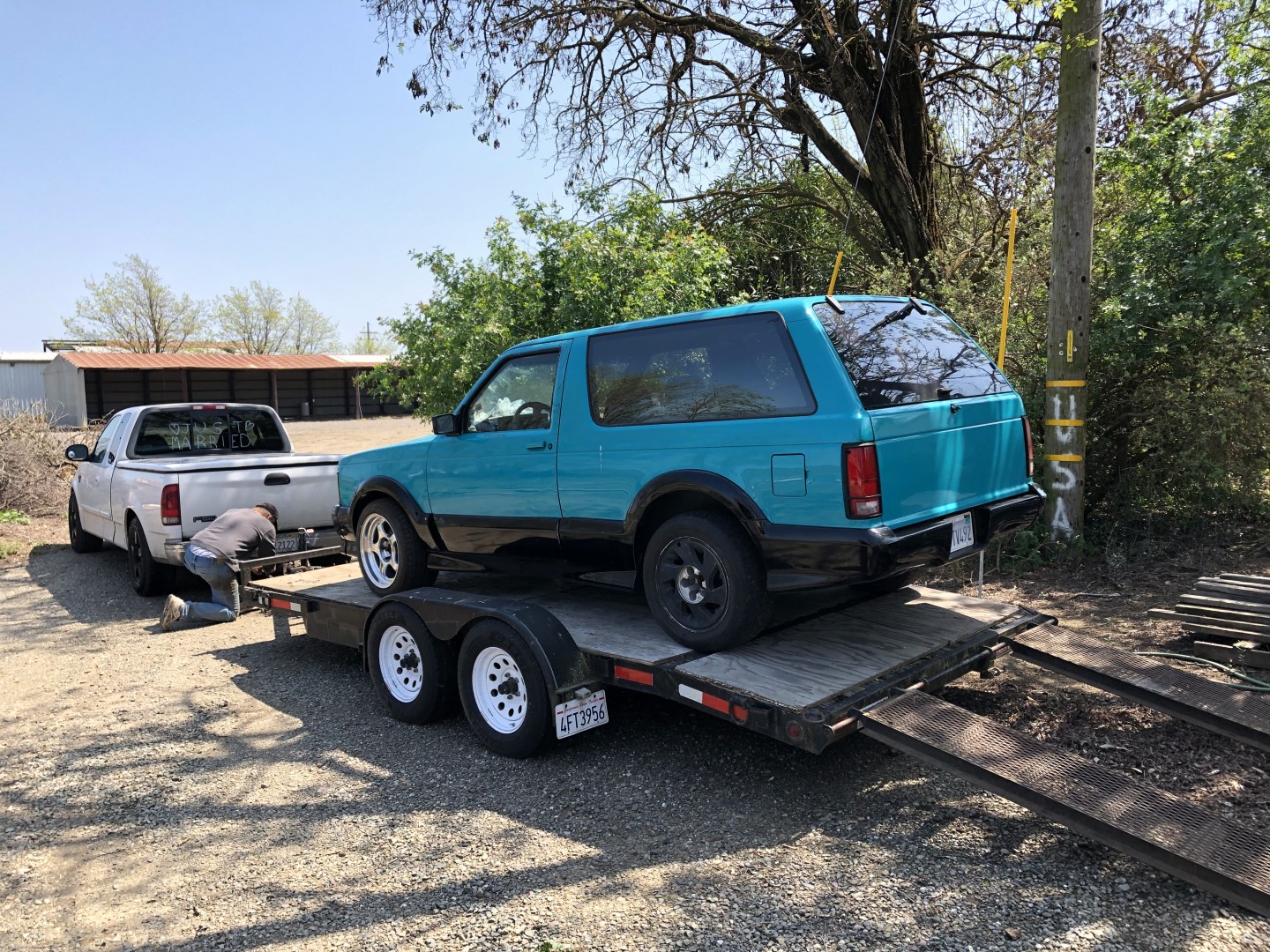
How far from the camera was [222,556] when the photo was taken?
7.59 m

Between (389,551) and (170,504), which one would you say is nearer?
(389,551)

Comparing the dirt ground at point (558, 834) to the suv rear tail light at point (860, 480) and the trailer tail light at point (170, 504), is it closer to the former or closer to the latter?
the suv rear tail light at point (860, 480)

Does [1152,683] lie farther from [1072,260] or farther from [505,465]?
[1072,260]

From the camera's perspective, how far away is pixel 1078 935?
2.96m

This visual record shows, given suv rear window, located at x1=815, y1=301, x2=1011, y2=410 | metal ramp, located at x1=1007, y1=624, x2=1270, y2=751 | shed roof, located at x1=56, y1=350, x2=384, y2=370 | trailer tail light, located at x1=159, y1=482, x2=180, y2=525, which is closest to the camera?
metal ramp, located at x1=1007, y1=624, x2=1270, y2=751

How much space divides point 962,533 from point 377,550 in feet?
13.1

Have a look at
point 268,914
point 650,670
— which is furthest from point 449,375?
point 268,914

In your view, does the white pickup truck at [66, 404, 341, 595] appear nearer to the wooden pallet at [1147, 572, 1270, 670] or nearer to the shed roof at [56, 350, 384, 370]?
the wooden pallet at [1147, 572, 1270, 670]

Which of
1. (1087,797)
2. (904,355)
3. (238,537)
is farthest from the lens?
(238,537)

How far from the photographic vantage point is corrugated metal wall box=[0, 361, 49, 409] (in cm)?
4178

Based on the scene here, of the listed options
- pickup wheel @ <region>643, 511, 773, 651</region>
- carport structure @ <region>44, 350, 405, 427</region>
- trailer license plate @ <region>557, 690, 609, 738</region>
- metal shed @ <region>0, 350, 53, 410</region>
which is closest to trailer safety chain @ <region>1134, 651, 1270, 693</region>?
pickup wheel @ <region>643, 511, 773, 651</region>

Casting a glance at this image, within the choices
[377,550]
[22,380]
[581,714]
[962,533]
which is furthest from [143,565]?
[22,380]

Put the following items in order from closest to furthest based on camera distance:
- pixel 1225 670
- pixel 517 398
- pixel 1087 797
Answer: pixel 1087 797
pixel 1225 670
pixel 517 398

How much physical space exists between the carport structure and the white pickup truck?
26.0m
